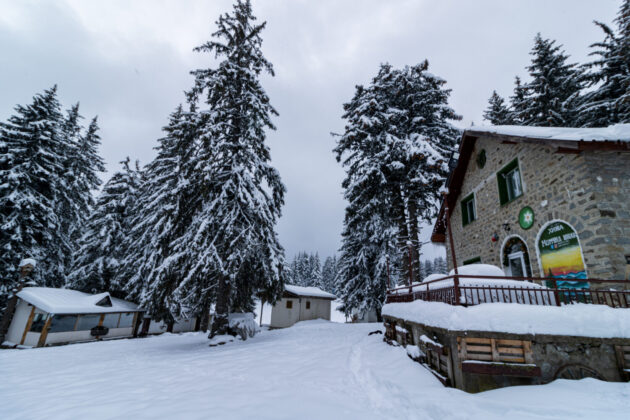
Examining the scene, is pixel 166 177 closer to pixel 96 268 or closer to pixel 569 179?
pixel 96 268

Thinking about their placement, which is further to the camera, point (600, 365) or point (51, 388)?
point (51, 388)

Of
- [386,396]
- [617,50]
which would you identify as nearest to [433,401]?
[386,396]

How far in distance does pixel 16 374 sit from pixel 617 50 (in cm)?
3023

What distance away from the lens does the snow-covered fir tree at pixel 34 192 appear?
1584cm

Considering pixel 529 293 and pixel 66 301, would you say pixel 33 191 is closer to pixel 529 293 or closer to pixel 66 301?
pixel 66 301

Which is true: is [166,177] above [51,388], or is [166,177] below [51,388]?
above

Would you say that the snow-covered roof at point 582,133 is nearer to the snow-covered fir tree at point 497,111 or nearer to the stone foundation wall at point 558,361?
the stone foundation wall at point 558,361

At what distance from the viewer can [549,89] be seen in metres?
18.1

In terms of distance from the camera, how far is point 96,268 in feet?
63.4

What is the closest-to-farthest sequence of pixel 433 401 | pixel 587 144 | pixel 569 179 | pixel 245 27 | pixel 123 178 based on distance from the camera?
pixel 433 401 < pixel 587 144 < pixel 569 179 < pixel 245 27 < pixel 123 178

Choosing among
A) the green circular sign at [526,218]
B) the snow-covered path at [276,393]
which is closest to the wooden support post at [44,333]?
the snow-covered path at [276,393]

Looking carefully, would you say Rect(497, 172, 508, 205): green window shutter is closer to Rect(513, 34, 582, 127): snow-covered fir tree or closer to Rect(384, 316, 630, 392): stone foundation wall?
Rect(384, 316, 630, 392): stone foundation wall

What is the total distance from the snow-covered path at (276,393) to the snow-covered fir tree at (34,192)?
39.0 ft

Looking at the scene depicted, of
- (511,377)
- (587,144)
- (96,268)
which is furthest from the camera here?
(96,268)
